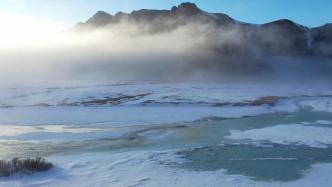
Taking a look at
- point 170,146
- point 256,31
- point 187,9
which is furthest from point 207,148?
point 187,9

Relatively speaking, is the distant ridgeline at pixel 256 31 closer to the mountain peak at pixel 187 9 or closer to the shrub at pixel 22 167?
the mountain peak at pixel 187 9

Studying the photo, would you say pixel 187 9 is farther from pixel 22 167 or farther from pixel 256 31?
pixel 22 167

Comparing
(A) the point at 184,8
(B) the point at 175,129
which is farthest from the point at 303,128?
(A) the point at 184,8

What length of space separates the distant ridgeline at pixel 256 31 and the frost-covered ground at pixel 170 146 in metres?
129

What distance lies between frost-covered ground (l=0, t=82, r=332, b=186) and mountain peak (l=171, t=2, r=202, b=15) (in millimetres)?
151588

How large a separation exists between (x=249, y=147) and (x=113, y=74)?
11866 cm

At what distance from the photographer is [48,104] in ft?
172

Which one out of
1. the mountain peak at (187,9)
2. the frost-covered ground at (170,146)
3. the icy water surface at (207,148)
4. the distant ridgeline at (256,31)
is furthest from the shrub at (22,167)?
the mountain peak at (187,9)

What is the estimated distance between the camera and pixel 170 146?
23609 mm

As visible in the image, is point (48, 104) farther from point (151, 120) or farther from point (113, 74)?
point (113, 74)

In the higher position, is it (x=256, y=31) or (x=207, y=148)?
(x=256, y=31)

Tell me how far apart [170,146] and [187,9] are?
578ft

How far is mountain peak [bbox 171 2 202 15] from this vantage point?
7690 inches

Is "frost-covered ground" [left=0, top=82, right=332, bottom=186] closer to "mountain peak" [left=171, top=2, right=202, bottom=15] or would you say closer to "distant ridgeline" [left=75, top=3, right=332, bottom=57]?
"distant ridgeline" [left=75, top=3, right=332, bottom=57]
